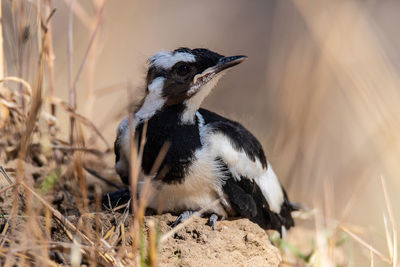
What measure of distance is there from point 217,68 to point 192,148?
0.58 meters

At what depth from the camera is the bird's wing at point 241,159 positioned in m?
3.56

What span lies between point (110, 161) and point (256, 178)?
1602mm

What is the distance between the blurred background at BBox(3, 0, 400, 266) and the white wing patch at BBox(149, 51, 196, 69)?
33 centimetres

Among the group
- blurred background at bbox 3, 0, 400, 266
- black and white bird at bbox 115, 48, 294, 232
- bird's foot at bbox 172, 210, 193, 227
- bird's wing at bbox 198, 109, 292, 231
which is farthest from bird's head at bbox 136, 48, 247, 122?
bird's foot at bbox 172, 210, 193, 227

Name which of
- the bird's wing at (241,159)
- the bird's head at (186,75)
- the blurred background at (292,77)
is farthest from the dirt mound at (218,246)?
the bird's head at (186,75)

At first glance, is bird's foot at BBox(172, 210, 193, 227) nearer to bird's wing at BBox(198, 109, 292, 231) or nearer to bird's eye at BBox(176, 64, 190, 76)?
bird's wing at BBox(198, 109, 292, 231)

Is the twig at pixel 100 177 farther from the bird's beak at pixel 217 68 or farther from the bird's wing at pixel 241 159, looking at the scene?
the bird's beak at pixel 217 68

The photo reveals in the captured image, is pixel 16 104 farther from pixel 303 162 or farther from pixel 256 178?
pixel 303 162

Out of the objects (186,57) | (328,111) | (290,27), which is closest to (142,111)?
(186,57)

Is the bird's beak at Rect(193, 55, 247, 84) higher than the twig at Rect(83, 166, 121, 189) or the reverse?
higher

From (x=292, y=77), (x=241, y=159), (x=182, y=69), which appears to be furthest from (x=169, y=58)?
(x=292, y=77)

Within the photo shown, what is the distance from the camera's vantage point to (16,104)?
13.0 ft

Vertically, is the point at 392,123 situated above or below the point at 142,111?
below

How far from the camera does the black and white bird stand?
3434 millimetres
